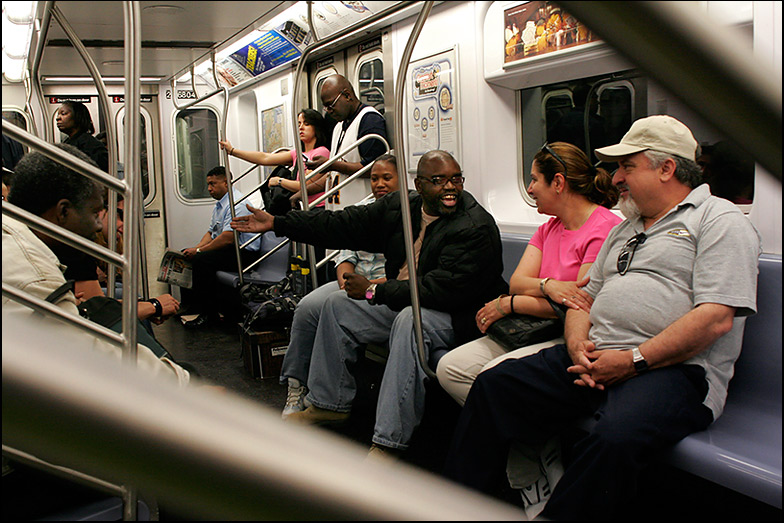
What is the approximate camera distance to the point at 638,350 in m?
2.15

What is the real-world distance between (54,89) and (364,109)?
5.04 meters

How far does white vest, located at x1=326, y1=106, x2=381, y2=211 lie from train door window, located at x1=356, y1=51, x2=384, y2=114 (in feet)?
1.34

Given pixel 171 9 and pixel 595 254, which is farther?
pixel 171 9

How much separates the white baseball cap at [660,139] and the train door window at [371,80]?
10.4ft

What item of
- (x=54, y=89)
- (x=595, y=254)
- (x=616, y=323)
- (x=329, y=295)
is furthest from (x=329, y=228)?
(x=54, y=89)

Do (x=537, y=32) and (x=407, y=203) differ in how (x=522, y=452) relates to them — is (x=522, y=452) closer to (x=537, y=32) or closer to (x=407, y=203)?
(x=407, y=203)

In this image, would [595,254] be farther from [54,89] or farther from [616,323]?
[54,89]

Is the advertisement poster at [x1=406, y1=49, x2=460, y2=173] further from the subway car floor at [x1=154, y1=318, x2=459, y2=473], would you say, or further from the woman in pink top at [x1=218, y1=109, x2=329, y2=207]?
the subway car floor at [x1=154, y1=318, x2=459, y2=473]

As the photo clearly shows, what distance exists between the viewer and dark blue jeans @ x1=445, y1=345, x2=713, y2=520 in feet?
6.33

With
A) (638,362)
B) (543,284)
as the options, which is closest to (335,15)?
(543,284)

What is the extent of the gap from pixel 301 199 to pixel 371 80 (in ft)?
5.19

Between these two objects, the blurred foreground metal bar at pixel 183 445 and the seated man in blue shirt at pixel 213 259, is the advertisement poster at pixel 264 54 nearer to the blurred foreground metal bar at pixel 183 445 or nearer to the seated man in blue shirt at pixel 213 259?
the seated man in blue shirt at pixel 213 259

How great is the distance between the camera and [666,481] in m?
2.53

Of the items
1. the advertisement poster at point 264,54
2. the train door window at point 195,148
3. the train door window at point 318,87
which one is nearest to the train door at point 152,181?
the train door window at point 195,148
